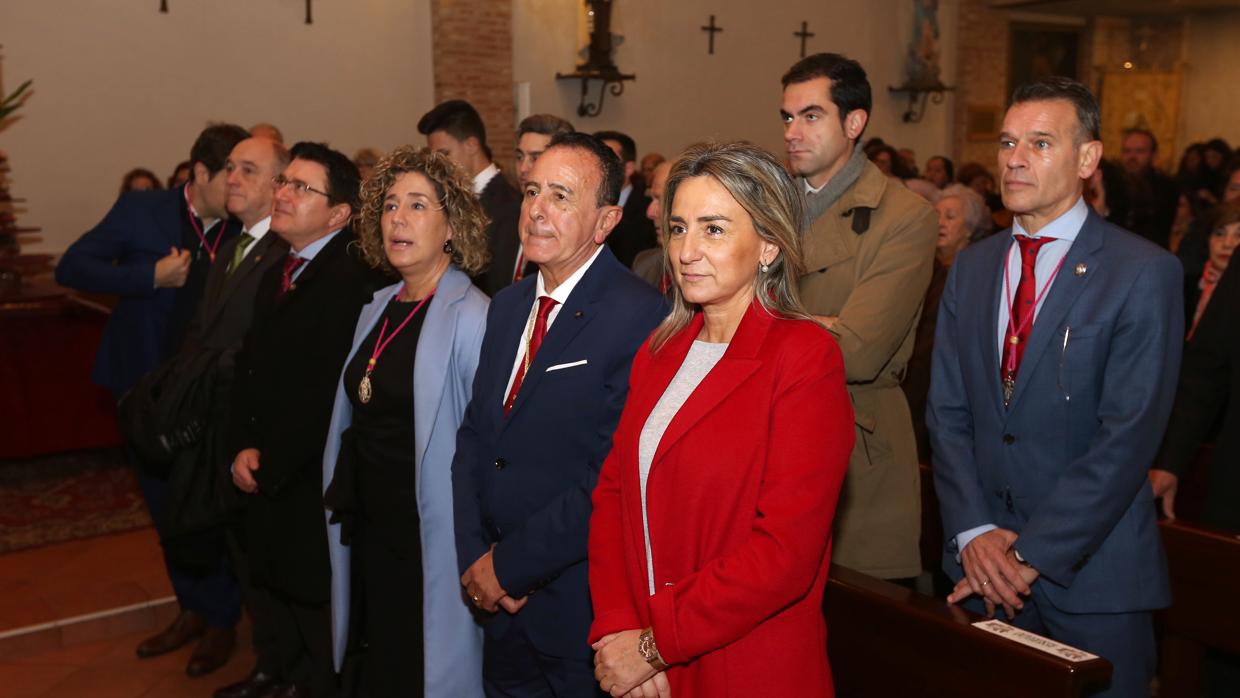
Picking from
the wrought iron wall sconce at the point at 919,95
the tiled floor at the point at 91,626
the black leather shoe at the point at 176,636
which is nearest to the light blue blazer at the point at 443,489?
the tiled floor at the point at 91,626

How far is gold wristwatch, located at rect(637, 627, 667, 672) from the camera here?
188 centimetres

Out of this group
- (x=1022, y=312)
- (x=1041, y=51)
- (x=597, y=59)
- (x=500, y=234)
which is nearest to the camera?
(x=1022, y=312)

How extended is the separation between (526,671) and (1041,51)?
41.8ft

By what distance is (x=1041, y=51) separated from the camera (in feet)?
43.8

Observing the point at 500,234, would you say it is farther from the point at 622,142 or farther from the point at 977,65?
the point at 977,65

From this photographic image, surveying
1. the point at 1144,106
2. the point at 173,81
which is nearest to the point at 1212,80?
the point at 1144,106

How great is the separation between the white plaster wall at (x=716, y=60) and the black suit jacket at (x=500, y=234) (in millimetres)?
5057

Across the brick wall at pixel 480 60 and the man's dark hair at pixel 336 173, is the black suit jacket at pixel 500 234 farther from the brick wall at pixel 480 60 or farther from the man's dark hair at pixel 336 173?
the brick wall at pixel 480 60

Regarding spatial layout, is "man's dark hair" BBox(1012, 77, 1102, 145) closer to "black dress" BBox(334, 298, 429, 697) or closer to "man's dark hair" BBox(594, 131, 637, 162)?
"black dress" BBox(334, 298, 429, 697)

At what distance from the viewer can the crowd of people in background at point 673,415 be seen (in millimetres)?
1871

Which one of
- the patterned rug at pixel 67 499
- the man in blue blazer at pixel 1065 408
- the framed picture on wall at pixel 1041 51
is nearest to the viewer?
the man in blue blazer at pixel 1065 408

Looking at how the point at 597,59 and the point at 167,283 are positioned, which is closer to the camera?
the point at 167,283

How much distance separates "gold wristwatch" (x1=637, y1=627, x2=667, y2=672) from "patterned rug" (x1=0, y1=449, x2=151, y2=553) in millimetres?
4352

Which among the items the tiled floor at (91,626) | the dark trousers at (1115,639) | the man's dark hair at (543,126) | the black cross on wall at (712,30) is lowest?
the tiled floor at (91,626)
